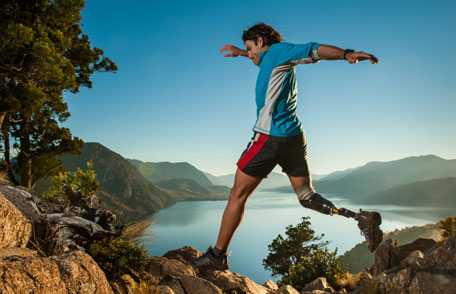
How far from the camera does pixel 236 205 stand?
3.22 m

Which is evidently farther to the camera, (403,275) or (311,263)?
(311,263)

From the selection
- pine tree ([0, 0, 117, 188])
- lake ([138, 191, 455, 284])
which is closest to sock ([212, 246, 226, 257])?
pine tree ([0, 0, 117, 188])

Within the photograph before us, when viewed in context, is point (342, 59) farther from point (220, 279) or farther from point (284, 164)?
point (220, 279)

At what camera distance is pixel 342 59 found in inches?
109

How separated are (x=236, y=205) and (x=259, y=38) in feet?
5.38

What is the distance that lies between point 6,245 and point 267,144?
10.3 feet

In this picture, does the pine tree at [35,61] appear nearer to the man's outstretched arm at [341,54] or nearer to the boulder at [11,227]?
the boulder at [11,227]

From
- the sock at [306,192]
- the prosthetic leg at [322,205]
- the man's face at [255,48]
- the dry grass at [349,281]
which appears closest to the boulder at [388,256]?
the dry grass at [349,281]

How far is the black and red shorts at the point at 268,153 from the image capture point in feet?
10.1

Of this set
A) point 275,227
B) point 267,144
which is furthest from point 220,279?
point 275,227

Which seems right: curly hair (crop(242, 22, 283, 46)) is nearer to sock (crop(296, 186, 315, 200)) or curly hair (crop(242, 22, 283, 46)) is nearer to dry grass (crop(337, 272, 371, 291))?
Answer: sock (crop(296, 186, 315, 200))

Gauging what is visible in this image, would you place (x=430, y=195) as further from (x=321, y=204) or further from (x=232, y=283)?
(x=321, y=204)

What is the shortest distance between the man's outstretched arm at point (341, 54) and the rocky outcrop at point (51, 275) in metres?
2.53

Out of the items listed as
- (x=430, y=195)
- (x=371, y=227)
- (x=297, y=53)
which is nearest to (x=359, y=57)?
(x=297, y=53)
